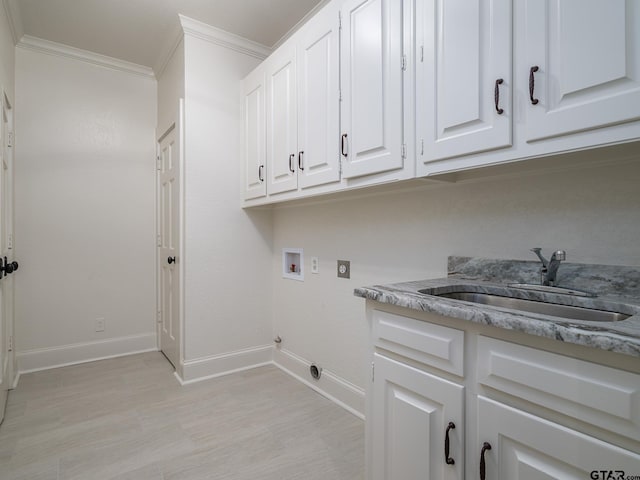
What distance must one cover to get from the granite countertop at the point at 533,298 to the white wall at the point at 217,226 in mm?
1764

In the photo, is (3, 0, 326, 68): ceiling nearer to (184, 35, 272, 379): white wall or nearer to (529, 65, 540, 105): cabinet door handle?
(184, 35, 272, 379): white wall

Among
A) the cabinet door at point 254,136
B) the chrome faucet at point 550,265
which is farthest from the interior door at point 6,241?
the chrome faucet at point 550,265

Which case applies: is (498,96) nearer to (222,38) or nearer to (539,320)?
(539,320)

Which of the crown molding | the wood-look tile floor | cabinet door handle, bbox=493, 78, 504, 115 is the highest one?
the crown molding

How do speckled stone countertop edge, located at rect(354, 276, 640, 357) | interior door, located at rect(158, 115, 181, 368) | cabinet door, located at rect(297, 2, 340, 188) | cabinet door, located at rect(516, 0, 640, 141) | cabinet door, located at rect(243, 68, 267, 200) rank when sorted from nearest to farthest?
1. speckled stone countertop edge, located at rect(354, 276, 640, 357)
2. cabinet door, located at rect(516, 0, 640, 141)
3. cabinet door, located at rect(297, 2, 340, 188)
4. cabinet door, located at rect(243, 68, 267, 200)
5. interior door, located at rect(158, 115, 181, 368)

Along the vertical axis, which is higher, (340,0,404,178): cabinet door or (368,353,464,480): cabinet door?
(340,0,404,178): cabinet door

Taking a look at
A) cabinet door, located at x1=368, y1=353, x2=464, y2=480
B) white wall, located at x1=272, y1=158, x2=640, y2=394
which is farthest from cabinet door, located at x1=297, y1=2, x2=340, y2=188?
cabinet door, located at x1=368, y1=353, x2=464, y2=480

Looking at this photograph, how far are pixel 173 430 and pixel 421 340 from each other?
167cm

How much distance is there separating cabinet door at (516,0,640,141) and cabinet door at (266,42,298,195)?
4.53 feet

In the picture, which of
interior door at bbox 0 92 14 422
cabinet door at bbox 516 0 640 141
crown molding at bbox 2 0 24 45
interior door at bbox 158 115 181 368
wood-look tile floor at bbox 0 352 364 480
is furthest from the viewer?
interior door at bbox 158 115 181 368

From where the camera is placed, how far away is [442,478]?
103 centimetres

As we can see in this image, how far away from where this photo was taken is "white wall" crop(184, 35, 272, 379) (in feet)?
8.66

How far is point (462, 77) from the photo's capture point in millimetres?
1192

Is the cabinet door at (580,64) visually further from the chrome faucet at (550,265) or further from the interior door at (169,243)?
the interior door at (169,243)
